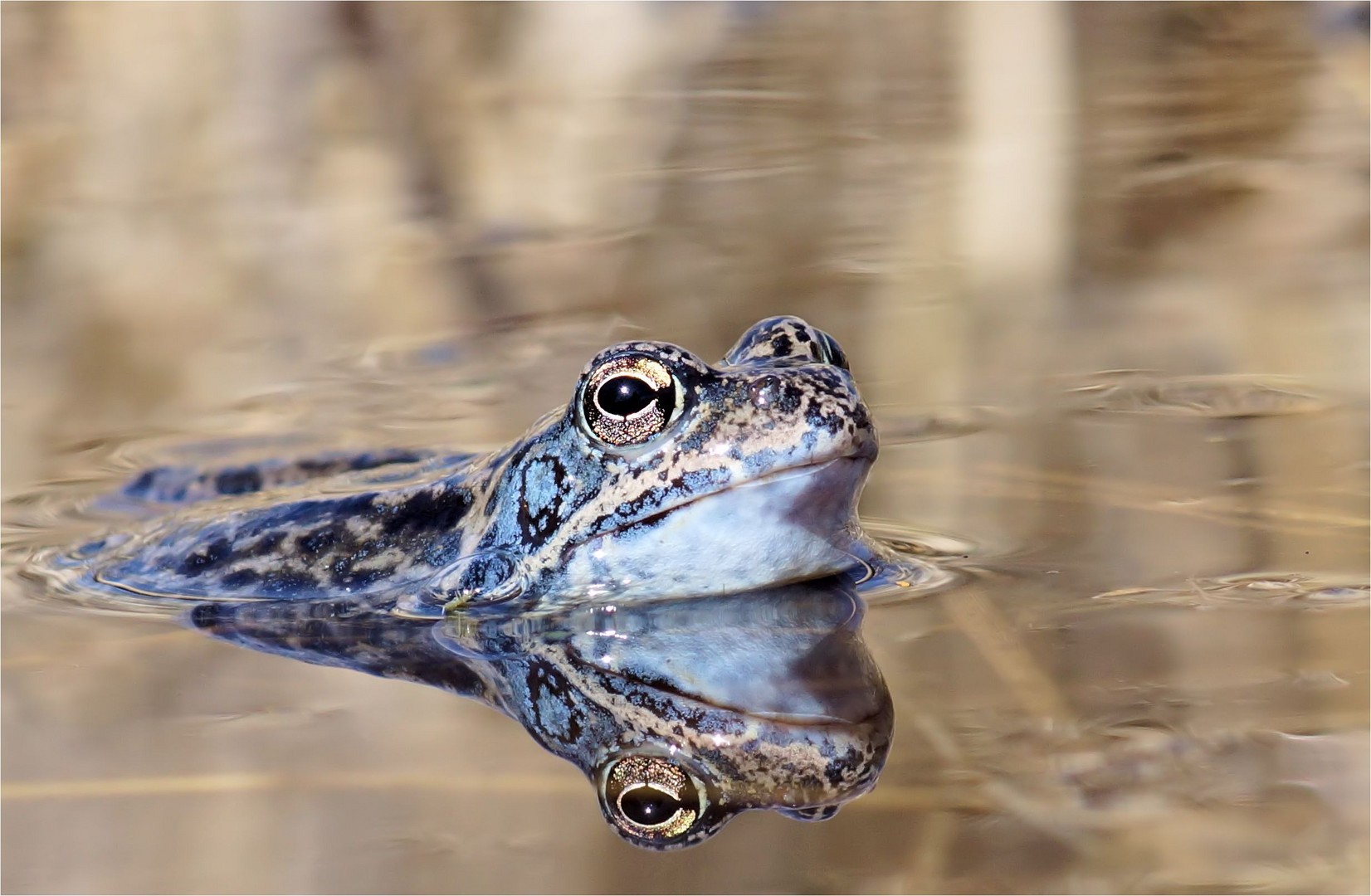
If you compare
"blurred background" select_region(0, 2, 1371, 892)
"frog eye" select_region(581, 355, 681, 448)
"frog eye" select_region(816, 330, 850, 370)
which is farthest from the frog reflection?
"frog eye" select_region(816, 330, 850, 370)

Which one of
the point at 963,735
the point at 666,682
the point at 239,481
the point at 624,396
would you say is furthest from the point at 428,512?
the point at 963,735

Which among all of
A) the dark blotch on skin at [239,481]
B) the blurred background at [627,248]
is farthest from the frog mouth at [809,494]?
the dark blotch on skin at [239,481]

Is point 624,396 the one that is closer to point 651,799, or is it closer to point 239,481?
point 651,799

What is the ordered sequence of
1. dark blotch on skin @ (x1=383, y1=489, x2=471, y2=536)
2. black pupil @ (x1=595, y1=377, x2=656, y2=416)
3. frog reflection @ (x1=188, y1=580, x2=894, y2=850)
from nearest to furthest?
frog reflection @ (x1=188, y1=580, x2=894, y2=850)
black pupil @ (x1=595, y1=377, x2=656, y2=416)
dark blotch on skin @ (x1=383, y1=489, x2=471, y2=536)

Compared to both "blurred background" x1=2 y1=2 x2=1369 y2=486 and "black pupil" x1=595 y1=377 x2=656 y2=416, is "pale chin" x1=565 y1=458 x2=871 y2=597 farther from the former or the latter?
"blurred background" x1=2 y1=2 x2=1369 y2=486

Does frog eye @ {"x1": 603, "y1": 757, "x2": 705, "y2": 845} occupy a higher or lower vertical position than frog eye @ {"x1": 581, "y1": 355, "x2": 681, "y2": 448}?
lower

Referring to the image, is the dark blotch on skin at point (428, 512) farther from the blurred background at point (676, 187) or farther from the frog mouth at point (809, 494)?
the blurred background at point (676, 187)
